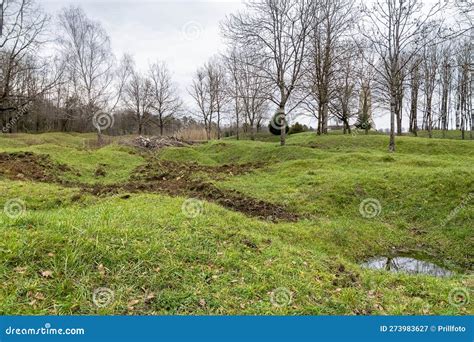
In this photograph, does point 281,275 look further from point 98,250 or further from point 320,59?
point 320,59

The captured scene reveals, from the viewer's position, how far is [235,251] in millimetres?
5336

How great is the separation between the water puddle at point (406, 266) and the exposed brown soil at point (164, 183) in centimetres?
241

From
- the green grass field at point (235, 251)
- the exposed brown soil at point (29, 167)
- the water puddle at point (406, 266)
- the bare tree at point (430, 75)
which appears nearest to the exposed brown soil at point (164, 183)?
the exposed brown soil at point (29, 167)

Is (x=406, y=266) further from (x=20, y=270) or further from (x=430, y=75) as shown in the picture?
(x=430, y=75)

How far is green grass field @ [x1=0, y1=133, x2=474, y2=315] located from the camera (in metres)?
4.00

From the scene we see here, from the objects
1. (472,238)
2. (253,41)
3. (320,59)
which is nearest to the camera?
(472,238)

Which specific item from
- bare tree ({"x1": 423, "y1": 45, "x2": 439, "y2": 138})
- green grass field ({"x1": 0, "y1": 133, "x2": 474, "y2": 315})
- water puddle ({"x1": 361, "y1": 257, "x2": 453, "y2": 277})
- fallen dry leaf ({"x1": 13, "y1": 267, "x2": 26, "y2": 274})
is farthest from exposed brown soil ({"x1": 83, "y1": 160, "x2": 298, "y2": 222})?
bare tree ({"x1": 423, "y1": 45, "x2": 439, "y2": 138})

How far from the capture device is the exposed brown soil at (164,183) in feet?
31.4

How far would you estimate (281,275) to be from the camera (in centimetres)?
481

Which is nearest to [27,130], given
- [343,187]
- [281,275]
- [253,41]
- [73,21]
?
[73,21]

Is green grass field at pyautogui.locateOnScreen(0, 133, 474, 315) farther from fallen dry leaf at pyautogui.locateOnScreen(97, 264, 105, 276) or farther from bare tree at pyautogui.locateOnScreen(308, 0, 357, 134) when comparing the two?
bare tree at pyautogui.locateOnScreen(308, 0, 357, 134)

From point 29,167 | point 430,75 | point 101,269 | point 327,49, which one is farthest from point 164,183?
point 430,75

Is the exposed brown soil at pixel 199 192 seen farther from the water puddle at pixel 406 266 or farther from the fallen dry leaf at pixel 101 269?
the fallen dry leaf at pixel 101 269

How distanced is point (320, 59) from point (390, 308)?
77.5 feet
